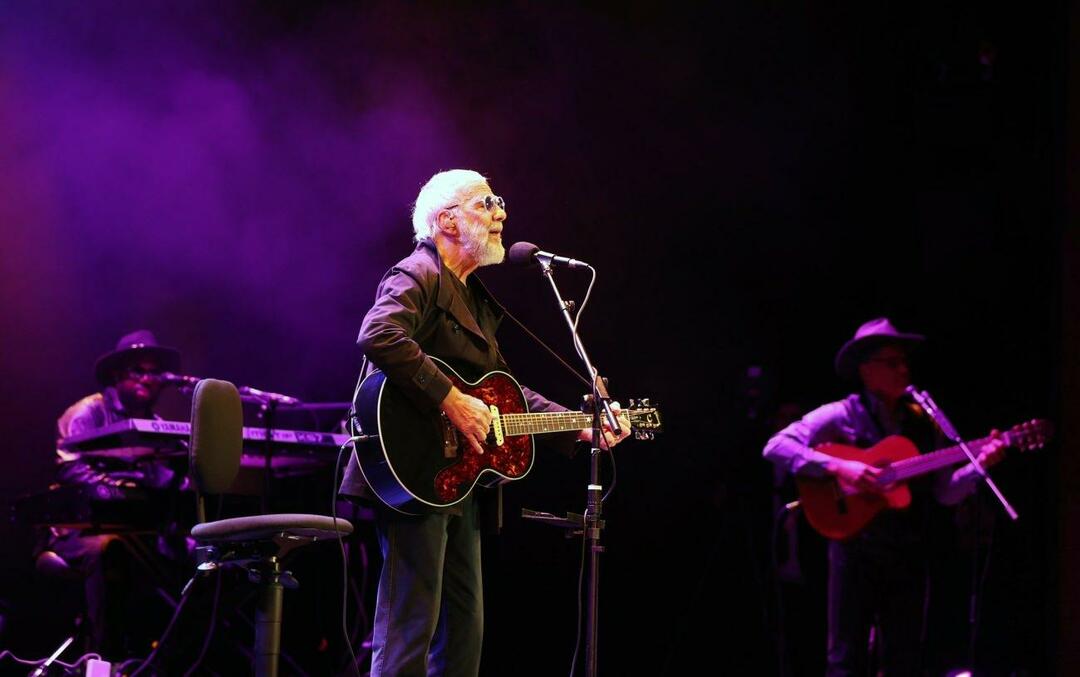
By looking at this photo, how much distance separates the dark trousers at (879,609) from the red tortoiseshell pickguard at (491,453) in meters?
2.25

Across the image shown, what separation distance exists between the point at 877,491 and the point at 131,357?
425cm

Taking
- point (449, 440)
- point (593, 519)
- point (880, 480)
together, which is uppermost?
point (449, 440)

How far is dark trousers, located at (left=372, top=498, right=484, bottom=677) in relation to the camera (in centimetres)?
320

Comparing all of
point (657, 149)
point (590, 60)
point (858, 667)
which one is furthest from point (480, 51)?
point (858, 667)

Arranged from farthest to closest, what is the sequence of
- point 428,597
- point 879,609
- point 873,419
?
point 873,419
point 879,609
point 428,597

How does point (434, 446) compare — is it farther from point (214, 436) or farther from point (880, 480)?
point (880, 480)

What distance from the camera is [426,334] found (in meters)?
3.55

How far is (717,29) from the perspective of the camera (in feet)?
21.7

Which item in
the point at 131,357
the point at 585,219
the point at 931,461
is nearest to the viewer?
the point at 931,461

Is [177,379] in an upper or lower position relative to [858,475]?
upper

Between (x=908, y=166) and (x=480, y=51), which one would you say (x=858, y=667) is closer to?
(x=908, y=166)

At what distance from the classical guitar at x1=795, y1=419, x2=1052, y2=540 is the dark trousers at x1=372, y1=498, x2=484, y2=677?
8.03 feet

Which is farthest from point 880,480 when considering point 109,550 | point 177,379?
point 109,550

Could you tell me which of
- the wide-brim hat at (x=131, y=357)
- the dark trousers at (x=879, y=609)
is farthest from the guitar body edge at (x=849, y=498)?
the wide-brim hat at (x=131, y=357)
